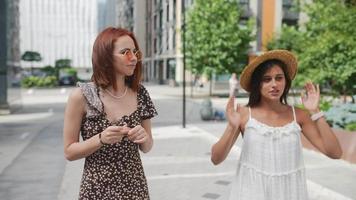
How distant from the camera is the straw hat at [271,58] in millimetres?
3115

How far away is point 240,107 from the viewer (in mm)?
3191

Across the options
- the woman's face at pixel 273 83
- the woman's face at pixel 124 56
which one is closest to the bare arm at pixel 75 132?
the woman's face at pixel 124 56

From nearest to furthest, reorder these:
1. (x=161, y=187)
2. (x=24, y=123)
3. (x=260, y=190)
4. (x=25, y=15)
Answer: (x=260, y=190), (x=161, y=187), (x=24, y=123), (x=25, y=15)

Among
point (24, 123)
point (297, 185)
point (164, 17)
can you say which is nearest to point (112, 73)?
point (297, 185)

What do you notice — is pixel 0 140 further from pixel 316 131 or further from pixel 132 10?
pixel 132 10

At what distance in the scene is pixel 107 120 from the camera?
2643 millimetres

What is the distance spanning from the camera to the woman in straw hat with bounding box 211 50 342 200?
3.02m

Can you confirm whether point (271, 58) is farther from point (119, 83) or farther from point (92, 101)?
point (92, 101)

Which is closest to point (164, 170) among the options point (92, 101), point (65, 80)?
point (92, 101)

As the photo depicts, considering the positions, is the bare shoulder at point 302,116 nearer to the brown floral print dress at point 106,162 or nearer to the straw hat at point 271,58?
the straw hat at point 271,58

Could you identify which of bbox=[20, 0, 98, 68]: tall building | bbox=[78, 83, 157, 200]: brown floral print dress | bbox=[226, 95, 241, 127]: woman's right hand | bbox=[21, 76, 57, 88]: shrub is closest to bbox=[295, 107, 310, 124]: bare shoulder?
bbox=[226, 95, 241, 127]: woman's right hand

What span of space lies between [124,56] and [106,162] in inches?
24.2

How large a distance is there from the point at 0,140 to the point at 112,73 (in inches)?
449

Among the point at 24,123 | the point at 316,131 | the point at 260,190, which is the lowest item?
the point at 24,123
